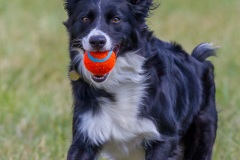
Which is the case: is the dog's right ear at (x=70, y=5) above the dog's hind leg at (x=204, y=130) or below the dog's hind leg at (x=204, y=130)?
above

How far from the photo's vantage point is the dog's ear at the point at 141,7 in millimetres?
6289

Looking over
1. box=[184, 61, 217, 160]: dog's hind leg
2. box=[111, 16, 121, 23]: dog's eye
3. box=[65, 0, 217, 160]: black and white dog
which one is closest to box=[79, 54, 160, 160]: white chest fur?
box=[65, 0, 217, 160]: black and white dog

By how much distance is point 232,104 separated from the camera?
929 centimetres

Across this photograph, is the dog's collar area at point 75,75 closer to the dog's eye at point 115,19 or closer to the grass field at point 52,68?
the dog's eye at point 115,19

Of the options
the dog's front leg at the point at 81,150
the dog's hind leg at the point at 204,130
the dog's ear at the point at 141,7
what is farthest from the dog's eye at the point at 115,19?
the dog's hind leg at the point at 204,130

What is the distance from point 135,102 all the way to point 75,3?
0.92 metres

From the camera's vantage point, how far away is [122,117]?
6227 mm

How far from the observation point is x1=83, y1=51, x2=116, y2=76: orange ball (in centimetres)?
593

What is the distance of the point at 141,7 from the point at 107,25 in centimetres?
42

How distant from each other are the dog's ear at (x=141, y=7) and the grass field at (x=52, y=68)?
176 cm

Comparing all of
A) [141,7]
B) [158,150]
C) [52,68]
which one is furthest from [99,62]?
[52,68]

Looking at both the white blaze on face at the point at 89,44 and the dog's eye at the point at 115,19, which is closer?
the white blaze on face at the point at 89,44

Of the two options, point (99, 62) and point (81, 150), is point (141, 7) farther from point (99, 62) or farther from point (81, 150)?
point (81, 150)

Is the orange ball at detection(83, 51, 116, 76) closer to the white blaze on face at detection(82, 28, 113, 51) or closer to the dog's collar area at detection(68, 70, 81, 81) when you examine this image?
the white blaze on face at detection(82, 28, 113, 51)
